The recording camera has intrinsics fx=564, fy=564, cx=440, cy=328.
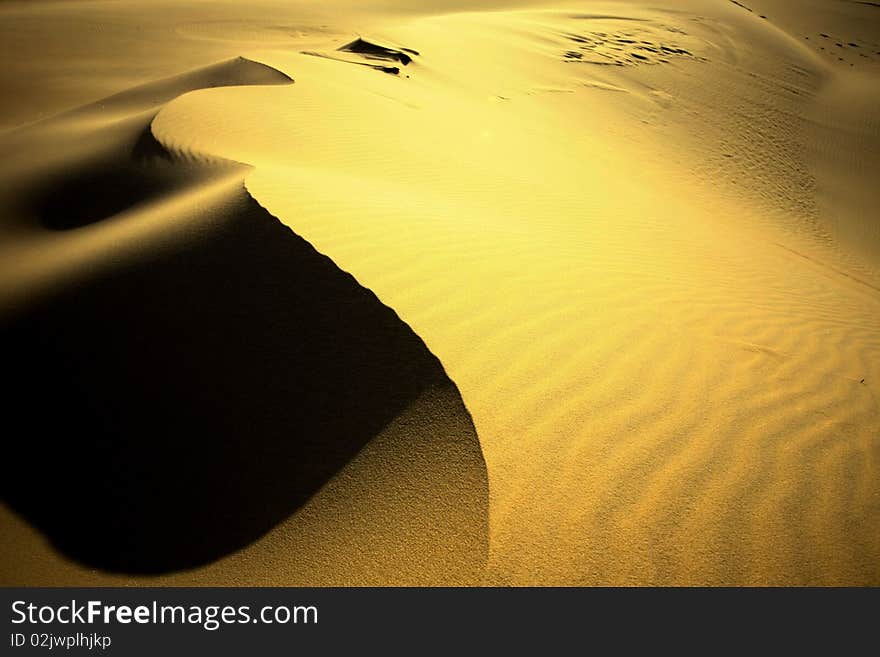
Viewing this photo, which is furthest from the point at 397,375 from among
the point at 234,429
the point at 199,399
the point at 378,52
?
the point at 378,52

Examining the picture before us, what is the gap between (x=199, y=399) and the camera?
117 inches

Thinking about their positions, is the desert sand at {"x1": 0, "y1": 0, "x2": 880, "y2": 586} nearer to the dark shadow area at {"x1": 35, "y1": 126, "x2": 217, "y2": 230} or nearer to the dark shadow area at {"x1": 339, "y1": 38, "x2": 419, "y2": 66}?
the dark shadow area at {"x1": 35, "y1": 126, "x2": 217, "y2": 230}

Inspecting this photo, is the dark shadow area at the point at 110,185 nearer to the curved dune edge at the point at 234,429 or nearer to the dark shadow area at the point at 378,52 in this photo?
the curved dune edge at the point at 234,429

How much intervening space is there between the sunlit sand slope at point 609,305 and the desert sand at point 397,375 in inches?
0.8

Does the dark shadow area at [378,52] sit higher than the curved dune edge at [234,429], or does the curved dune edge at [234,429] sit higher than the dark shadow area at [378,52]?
the dark shadow area at [378,52]

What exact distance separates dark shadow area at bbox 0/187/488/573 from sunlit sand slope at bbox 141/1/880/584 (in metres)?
0.31

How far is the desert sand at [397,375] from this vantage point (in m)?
2.38

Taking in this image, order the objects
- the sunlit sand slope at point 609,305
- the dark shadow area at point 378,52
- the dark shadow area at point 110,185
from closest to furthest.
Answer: the sunlit sand slope at point 609,305, the dark shadow area at point 110,185, the dark shadow area at point 378,52

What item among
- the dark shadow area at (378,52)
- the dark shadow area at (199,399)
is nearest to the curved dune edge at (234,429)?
the dark shadow area at (199,399)

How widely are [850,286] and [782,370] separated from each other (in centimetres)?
391

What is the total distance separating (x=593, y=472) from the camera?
2541 mm

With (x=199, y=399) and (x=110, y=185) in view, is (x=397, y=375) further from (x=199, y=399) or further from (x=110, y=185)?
(x=110, y=185)

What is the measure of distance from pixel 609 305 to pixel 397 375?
1702 mm

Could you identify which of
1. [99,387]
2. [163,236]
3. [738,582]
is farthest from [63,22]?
[738,582]
